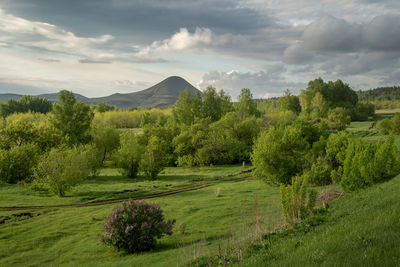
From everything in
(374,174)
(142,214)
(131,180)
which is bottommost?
(131,180)

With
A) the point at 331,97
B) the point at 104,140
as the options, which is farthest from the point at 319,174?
the point at 331,97

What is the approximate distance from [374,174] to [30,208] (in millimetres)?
33211

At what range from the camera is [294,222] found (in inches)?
656

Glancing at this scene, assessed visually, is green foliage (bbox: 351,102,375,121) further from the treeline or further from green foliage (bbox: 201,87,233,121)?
green foliage (bbox: 201,87,233,121)

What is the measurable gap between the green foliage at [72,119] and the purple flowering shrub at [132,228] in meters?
55.4

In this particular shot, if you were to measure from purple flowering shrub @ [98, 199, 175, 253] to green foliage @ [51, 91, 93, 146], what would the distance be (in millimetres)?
55398

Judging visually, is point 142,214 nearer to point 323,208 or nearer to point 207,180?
point 323,208

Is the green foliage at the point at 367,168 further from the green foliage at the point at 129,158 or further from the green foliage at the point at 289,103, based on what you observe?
the green foliage at the point at 289,103

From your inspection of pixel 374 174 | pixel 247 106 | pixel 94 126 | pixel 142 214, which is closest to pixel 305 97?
pixel 247 106

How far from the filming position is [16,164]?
4834 cm

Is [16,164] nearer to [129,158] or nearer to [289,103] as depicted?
[129,158]

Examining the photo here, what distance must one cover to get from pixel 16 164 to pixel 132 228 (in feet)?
122

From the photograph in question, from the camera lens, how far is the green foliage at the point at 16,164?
155 ft

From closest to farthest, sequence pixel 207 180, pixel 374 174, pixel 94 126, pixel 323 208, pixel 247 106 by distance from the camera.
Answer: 1. pixel 323 208
2. pixel 374 174
3. pixel 207 180
4. pixel 94 126
5. pixel 247 106
